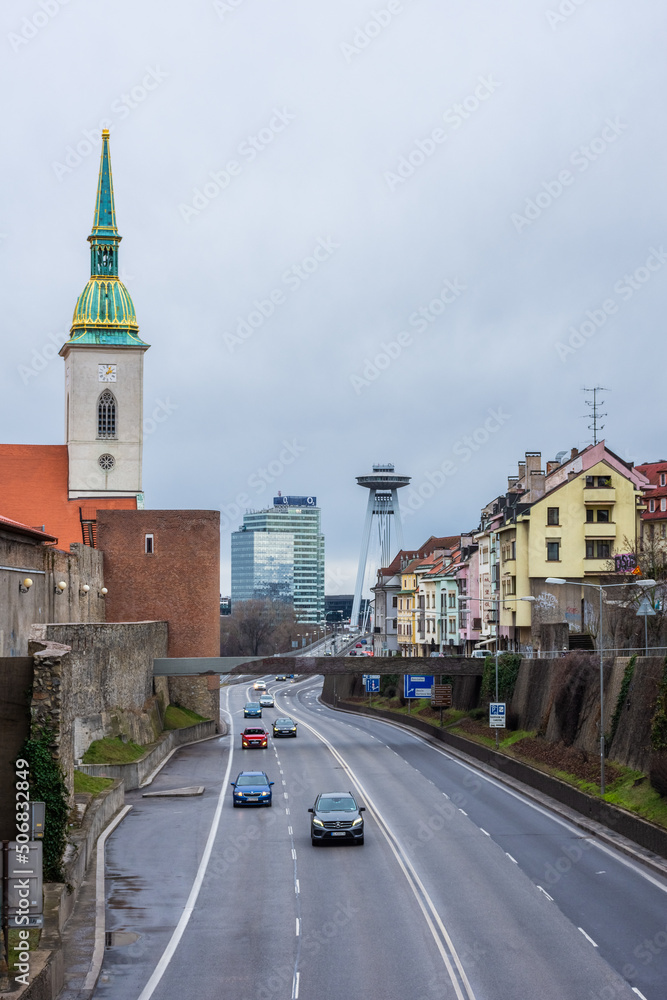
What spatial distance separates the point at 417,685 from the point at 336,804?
134ft

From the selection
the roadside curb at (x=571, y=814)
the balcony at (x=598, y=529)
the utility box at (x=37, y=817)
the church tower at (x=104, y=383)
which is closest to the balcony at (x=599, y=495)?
the balcony at (x=598, y=529)

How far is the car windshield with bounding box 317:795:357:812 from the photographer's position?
126ft

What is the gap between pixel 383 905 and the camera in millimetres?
28766

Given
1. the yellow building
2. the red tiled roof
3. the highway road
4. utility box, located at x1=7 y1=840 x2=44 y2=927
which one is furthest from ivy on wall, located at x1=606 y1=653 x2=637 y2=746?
the red tiled roof

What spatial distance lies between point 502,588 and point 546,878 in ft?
180

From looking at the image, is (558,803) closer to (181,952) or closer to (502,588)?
(181,952)

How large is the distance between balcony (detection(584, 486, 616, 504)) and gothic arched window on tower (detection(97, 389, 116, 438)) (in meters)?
35.6

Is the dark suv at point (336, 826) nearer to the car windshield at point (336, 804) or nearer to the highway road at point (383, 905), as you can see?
the car windshield at point (336, 804)

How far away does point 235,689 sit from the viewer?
165 metres

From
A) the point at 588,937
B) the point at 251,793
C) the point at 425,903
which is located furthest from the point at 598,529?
the point at 588,937

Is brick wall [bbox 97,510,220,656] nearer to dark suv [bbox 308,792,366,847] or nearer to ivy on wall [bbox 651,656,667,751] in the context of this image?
dark suv [bbox 308,792,366,847]

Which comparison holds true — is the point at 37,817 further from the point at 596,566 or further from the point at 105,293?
the point at 105,293

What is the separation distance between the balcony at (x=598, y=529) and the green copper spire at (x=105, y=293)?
3660 cm

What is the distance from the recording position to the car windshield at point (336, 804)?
126 ft
